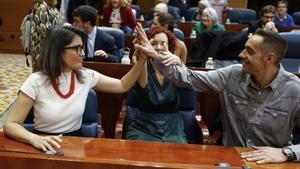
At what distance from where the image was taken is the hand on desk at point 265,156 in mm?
1843

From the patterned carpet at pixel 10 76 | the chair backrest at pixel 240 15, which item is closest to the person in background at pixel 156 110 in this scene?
the patterned carpet at pixel 10 76

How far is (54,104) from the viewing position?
223cm

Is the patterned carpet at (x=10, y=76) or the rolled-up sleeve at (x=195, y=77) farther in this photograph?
the patterned carpet at (x=10, y=76)

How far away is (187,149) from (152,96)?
Answer: 34.4 inches

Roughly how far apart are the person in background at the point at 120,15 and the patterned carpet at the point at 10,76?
1613mm

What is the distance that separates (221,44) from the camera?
15.6ft

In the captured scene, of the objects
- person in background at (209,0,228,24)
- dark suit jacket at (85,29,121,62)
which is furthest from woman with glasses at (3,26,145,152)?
person in background at (209,0,228,24)

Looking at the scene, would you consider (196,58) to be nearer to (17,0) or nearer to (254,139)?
(254,139)

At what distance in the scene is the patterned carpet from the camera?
17.1 feet

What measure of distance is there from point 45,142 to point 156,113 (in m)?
1.09

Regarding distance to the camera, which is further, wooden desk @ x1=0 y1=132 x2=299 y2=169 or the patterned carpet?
the patterned carpet

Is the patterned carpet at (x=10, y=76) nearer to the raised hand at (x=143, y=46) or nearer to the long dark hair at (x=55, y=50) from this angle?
the long dark hair at (x=55, y=50)

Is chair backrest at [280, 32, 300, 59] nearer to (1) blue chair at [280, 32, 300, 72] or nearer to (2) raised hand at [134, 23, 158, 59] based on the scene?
(1) blue chair at [280, 32, 300, 72]

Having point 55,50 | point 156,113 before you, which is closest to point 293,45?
point 156,113
